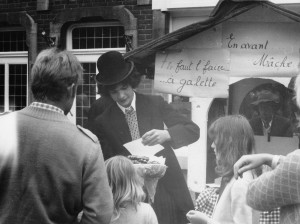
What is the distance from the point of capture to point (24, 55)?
9.41 m

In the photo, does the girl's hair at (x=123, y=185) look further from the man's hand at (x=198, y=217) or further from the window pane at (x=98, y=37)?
the window pane at (x=98, y=37)

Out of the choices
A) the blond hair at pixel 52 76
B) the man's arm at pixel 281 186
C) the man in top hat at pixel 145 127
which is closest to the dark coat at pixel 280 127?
the man in top hat at pixel 145 127

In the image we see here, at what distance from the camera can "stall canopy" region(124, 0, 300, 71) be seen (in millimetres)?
3432

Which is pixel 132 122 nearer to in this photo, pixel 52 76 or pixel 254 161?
pixel 52 76

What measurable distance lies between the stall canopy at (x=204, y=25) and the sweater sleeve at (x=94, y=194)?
1435 millimetres

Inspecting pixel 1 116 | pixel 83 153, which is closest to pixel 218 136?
pixel 83 153

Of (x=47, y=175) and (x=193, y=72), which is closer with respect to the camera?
(x=47, y=175)

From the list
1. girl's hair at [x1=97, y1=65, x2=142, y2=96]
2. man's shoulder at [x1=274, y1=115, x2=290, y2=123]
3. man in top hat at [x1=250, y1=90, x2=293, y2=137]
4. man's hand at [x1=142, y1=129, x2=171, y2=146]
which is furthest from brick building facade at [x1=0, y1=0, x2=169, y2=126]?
man's shoulder at [x1=274, y1=115, x2=290, y2=123]

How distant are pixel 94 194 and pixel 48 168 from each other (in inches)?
9.3

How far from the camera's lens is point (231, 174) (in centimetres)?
311

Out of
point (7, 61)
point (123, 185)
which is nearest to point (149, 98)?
point (123, 185)

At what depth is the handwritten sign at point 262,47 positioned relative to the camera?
357cm

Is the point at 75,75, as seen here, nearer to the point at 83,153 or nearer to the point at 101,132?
the point at 83,153

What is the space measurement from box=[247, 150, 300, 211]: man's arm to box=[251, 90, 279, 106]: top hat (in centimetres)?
156
